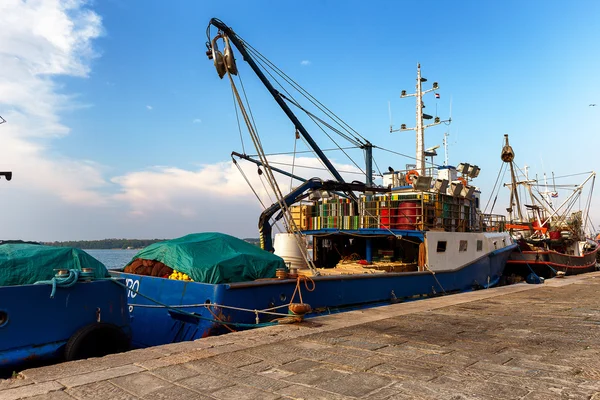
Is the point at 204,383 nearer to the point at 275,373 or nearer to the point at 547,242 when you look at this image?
the point at 275,373

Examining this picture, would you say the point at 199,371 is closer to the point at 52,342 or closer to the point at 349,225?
the point at 52,342

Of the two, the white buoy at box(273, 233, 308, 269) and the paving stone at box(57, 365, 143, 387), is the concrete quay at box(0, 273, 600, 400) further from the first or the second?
the white buoy at box(273, 233, 308, 269)

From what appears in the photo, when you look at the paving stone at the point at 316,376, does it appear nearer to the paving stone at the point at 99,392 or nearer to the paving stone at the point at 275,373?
the paving stone at the point at 275,373

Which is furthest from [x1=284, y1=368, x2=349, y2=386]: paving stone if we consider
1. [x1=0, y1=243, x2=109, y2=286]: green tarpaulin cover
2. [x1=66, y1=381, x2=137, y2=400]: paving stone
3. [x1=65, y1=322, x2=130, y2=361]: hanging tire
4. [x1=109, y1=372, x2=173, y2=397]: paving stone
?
[x1=0, y1=243, x2=109, y2=286]: green tarpaulin cover

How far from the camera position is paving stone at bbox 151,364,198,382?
508 centimetres

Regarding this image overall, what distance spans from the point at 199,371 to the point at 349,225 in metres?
11.2

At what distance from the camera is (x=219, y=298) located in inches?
343

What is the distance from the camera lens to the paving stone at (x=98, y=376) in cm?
488

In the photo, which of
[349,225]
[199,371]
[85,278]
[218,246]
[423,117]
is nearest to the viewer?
[199,371]

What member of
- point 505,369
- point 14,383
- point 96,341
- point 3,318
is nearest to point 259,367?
point 14,383

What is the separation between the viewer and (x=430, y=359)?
5938mm

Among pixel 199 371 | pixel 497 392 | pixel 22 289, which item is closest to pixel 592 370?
pixel 497 392

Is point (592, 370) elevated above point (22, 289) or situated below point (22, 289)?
below

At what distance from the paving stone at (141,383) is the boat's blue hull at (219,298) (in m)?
2.81
